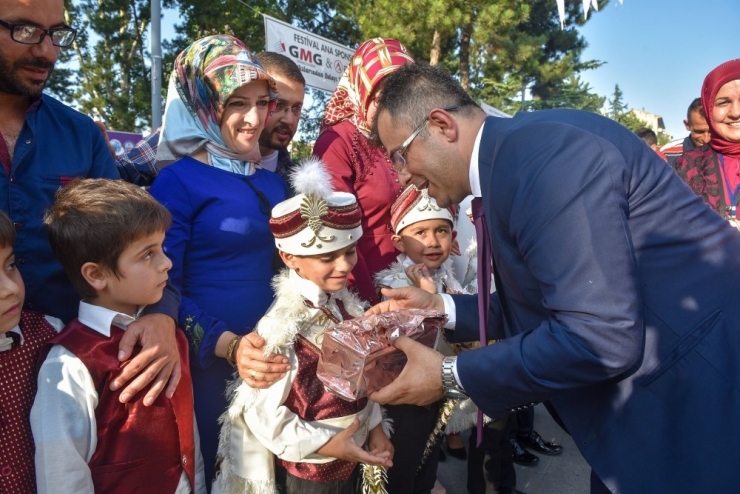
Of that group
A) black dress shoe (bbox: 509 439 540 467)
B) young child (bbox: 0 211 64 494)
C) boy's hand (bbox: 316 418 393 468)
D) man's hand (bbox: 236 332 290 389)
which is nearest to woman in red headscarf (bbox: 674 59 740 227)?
black dress shoe (bbox: 509 439 540 467)

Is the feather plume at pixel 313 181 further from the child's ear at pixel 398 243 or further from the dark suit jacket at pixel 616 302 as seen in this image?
the child's ear at pixel 398 243

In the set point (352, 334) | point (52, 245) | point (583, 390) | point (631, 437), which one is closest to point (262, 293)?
point (352, 334)

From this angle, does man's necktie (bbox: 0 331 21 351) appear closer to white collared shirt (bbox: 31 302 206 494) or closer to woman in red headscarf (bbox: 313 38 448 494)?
white collared shirt (bbox: 31 302 206 494)

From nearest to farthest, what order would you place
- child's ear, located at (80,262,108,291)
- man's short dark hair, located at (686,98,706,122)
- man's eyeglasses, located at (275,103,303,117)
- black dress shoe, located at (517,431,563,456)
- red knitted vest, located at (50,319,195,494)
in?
red knitted vest, located at (50,319,195,494), child's ear, located at (80,262,108,291), man's eyeglasses, located at (275,103,303,117), black dress shoe, located at (517,431,563,456), man's short dark hair, located at (686,98,706,122)

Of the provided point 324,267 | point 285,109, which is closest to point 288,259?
point 324,267

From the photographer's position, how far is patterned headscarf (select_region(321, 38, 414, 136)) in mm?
2914

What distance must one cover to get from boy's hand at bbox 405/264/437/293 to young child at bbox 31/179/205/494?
1.28 meters

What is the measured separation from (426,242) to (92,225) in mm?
1780

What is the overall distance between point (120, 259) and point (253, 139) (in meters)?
0.88

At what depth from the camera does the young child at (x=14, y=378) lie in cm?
155

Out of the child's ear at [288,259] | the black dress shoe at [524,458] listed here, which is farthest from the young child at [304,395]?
the black dress shoe at [524,458]

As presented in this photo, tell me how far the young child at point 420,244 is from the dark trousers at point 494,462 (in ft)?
2.69

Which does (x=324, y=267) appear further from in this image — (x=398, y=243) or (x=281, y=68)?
(x=281, y=68)

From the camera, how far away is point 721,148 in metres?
3.68
